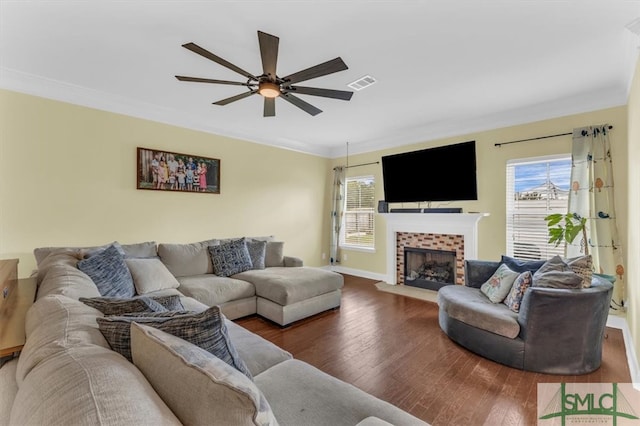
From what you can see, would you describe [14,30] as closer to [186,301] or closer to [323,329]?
[186,301]

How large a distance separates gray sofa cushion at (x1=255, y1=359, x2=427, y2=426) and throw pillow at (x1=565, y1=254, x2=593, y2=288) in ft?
7.42

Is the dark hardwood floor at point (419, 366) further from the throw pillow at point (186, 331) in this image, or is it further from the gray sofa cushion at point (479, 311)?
the throw pillow at point (186, 331)

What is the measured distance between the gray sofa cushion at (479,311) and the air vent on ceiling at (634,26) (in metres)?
2.32

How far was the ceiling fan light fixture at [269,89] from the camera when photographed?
2.23 m

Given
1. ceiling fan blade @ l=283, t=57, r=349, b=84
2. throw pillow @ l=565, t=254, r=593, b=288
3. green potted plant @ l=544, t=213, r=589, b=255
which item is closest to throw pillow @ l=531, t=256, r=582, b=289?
throw pillow @ l=565, t=254, r=593, b=288

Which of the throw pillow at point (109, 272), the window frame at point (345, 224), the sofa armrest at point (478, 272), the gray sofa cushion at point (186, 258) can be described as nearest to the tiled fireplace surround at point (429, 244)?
the window frame at point (345, 224)

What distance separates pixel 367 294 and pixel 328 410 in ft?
11.2

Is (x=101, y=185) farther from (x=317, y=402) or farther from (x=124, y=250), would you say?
(x=317, y=402)

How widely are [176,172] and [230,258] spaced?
1483 millimetres

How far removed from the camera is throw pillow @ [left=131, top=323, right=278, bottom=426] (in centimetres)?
64

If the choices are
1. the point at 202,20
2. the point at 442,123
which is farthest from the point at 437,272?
the point at 202,20

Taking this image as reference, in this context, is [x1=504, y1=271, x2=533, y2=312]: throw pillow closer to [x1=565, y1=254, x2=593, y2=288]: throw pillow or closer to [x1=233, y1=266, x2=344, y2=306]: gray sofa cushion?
[x1=565, y1=254, x2=593, y2=288]: throw pillow

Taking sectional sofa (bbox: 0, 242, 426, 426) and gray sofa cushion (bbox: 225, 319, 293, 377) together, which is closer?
sectional sofa (bbox: 0, 242, 426, 426)

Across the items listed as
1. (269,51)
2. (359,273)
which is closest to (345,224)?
(359,273)
